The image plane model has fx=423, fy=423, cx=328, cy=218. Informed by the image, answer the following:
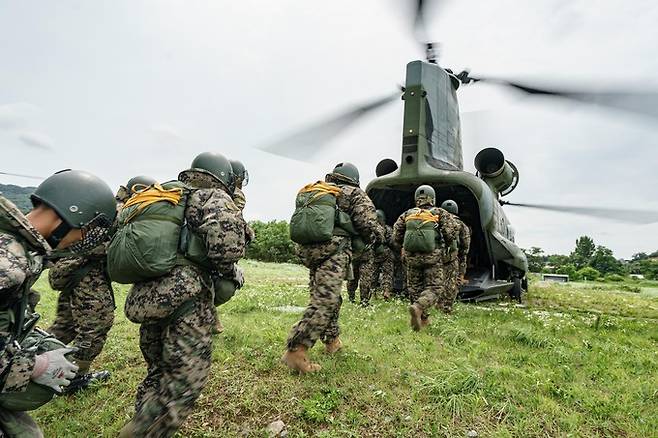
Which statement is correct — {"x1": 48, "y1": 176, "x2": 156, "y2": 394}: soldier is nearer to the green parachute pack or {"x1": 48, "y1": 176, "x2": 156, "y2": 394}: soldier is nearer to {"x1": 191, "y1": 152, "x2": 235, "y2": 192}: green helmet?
{"x1": 191, "y1": 152, "x2": 235, "y2": 192}: green helmet

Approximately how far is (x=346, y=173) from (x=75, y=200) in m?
2.89

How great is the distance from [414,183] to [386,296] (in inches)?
94.6

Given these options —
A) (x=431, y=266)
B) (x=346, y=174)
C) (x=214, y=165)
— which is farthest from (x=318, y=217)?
(x=431, y=266)

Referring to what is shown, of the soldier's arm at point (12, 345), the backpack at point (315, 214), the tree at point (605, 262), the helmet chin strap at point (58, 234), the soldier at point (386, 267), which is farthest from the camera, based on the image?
the tree at point (605, 262)

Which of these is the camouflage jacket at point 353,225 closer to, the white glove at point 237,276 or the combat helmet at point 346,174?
the combat helmet at point 346,174

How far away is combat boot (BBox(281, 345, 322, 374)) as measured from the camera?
12.2 ft

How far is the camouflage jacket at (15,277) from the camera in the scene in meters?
1.63

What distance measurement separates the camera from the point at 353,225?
14.2 feet

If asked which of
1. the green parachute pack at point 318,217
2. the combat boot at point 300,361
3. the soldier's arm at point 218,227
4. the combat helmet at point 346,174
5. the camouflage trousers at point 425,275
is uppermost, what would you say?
the combat helmet at point 346,174

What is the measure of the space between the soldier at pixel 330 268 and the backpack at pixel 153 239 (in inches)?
62.5

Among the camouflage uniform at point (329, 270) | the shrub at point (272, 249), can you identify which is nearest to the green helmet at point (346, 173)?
the camouflage uniform at point (329, 270)

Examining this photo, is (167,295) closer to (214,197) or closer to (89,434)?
(214,197)

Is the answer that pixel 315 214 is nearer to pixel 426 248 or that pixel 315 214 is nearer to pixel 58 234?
pixel 58 234

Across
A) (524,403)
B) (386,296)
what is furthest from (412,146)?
(524,403)
